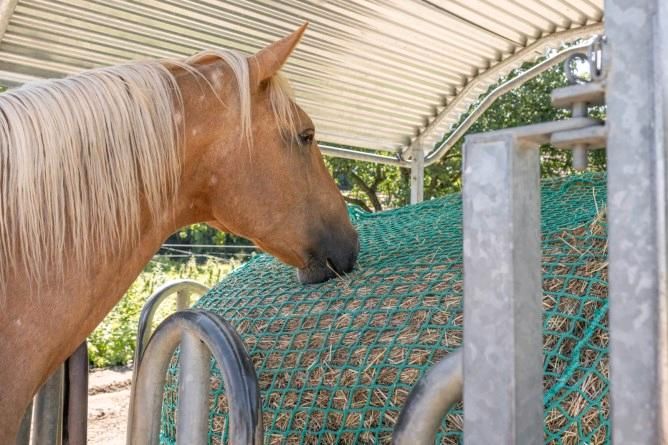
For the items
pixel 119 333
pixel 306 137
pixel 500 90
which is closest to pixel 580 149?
pixel 306 137

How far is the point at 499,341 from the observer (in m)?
0.68

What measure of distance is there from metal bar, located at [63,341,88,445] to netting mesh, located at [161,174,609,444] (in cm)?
41

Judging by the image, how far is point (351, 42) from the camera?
3420 millimetres

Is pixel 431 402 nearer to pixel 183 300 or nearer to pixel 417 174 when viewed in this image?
pixel 183 300

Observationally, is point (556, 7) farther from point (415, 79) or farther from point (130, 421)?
point (130, 421)

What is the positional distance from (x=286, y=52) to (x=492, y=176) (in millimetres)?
1504

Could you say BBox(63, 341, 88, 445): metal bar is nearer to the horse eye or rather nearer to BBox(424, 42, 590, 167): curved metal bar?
the horse eye

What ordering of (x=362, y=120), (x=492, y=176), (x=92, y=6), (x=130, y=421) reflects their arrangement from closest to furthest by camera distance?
(x=492, y=176), (x=130, y=421), (x=92, y=6), (x=362, y=120)

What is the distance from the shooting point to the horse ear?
2018 millimetres

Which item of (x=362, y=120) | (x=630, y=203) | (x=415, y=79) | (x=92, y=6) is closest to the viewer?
(x=630, y=203)

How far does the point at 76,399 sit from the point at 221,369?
0.80 m

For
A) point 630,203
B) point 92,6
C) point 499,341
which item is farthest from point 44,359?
point 92,6

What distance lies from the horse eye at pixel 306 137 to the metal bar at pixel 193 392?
3.40 ft

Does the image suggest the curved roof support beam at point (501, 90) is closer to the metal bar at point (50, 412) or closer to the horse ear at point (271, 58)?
the horse ear at point (271, 58)
